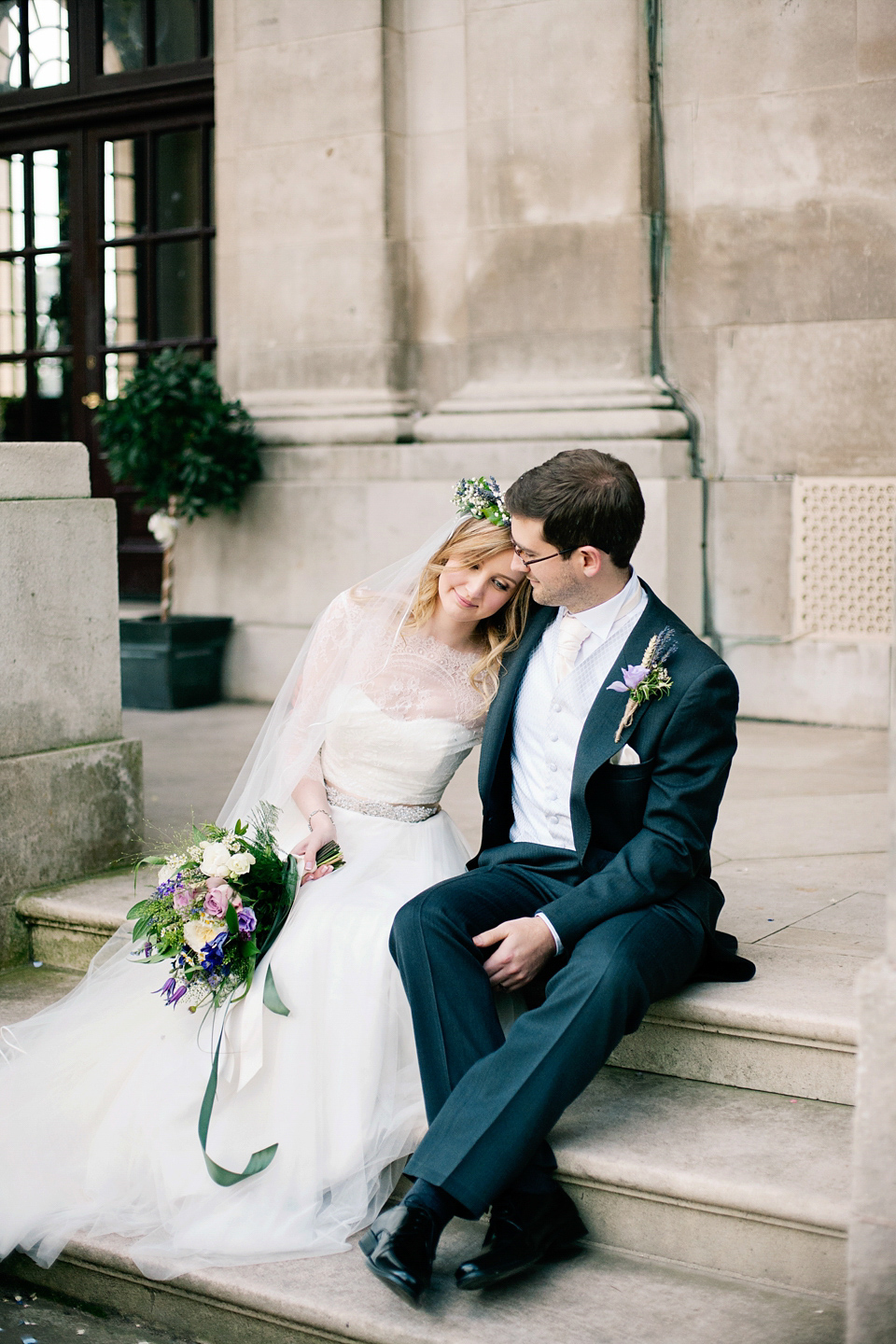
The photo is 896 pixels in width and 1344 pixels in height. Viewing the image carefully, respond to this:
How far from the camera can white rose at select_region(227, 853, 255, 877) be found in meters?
3.28

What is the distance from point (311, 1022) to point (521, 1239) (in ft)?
2.25

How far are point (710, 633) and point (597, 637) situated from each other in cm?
368

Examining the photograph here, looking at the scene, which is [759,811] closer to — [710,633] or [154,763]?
[710,633]

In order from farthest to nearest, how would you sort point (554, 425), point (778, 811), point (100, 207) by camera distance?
point (100, 207)
point (554, 425)
point (778, 811)

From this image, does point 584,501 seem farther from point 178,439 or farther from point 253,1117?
point 178,439

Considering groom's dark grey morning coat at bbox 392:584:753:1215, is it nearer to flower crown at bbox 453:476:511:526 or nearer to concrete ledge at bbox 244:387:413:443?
flower crown at bbox 453:476:511:526

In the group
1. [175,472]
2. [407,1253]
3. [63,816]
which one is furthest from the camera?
[175,472]

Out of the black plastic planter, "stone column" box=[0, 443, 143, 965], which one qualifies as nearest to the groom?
"stone column" box=[0, 443, 143, 965]

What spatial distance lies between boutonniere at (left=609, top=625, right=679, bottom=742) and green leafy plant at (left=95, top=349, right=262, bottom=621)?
4472mm

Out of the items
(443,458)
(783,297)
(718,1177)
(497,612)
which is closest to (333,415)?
(443,458)

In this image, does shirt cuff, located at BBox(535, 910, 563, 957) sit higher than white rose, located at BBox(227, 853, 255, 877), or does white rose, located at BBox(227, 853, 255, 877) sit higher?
white rose, located at BBox(227, 853, 255, 877)

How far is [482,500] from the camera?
3580 mm

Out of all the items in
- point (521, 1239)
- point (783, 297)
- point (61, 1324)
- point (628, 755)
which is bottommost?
point (61, 1324)

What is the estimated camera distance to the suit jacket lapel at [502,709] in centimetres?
342
